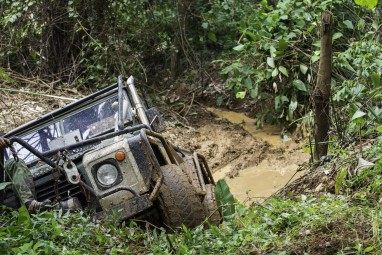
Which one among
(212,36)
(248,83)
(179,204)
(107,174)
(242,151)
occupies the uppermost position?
(212,36)

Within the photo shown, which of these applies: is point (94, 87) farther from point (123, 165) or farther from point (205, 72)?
point (123, 165)

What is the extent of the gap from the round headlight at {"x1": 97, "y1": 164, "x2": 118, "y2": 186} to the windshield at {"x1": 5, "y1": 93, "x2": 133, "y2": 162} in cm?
110

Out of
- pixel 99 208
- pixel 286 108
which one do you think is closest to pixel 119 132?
pixel 99 208

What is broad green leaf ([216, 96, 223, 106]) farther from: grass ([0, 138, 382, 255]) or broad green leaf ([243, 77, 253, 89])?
grass ([0, 138, 382, 255])

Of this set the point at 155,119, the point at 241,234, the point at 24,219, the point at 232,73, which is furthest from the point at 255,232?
the point at 232,73

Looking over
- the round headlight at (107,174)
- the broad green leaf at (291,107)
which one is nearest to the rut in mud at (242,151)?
the broad green leaf at (291,107)

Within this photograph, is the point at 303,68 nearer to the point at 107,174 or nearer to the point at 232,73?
the point at 232,73

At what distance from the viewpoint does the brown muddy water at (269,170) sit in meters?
8.96

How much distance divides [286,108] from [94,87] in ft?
12.3

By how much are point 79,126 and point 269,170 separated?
12.1ft

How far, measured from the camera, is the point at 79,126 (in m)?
6.67

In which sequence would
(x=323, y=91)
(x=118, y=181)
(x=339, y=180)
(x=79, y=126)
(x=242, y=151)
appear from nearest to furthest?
1. (x=339, y=180)
2. (x=118, y=181)
3. (x=323, y=91)
4. (x=79, y=126)
5. (x=242, y=151)

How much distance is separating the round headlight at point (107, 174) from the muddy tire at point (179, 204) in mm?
393

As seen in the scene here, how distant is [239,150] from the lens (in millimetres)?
10344
